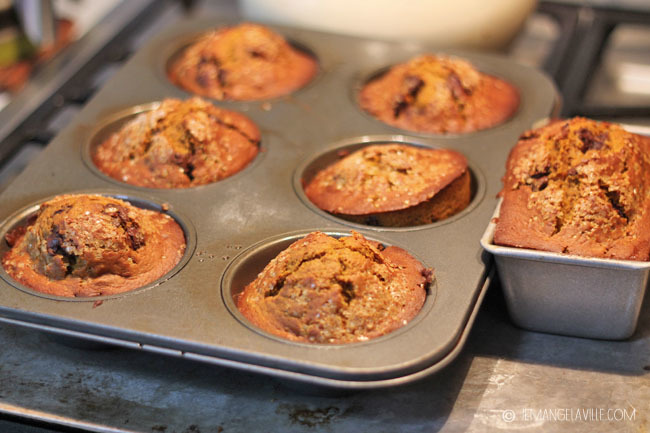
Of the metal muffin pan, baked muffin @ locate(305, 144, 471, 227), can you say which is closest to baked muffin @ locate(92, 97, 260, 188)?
the metal muffin pan

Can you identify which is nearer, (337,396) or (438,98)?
(337,396)

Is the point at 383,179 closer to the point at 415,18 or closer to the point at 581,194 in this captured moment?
the point at 581,194

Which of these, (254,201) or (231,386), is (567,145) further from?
(231,386)

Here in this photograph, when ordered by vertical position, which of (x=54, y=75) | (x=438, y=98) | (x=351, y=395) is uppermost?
(x=438, y=98)

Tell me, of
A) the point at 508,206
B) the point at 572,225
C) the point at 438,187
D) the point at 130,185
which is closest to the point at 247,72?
the point at 130,185

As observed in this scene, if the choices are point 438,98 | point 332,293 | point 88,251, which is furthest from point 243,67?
point 332,293

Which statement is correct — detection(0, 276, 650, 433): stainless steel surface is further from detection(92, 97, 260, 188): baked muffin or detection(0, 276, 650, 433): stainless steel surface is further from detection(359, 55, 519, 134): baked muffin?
detection(359, 55, 519, 134): baked muffin
